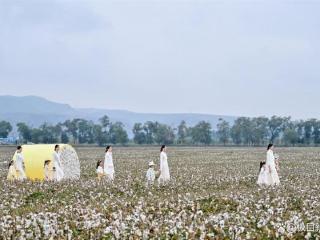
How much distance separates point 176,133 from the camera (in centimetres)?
16975

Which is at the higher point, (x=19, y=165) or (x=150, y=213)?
(x=19, y=165)

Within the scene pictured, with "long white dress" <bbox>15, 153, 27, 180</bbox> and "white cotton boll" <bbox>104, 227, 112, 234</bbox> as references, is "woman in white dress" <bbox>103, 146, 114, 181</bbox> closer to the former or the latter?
"long white dress" <bbox>15, 153, 27, 180</bbox>

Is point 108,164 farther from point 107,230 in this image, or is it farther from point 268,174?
point 107,230

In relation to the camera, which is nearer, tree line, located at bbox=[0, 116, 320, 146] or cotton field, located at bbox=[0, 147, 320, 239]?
cotton field, located at bbox=[0, 147, 320, 239]

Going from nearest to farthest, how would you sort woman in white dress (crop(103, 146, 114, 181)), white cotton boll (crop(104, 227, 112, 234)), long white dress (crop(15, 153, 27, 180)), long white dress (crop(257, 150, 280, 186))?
white cotton boll (crop(104, 227, 112, 234)) < long white dress (crop(257, 150, 280, 186)) < long white dress (crop(15, 153, 27, 180)) < woman in white dress (crop(103, 146, 114, 181))

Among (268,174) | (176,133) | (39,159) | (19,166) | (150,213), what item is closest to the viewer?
(150,213)

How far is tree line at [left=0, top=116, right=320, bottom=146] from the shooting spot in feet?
474

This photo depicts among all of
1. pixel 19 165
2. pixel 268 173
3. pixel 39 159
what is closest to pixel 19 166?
pixel 19 165

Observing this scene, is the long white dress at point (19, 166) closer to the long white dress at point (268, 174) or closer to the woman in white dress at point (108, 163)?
the woman in white dress at point (108, 163)

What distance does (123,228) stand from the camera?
1104 cm

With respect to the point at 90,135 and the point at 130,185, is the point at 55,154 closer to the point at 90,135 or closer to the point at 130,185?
the point at 130,185

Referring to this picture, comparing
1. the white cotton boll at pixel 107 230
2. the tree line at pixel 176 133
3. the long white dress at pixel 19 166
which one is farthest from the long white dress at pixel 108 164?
the tree line at pixel 176 133

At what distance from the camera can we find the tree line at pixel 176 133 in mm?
144625

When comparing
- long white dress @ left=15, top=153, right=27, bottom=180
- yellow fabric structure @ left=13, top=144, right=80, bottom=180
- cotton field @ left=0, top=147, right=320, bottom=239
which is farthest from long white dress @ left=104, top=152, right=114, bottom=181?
cotton field @ left=0, top=147, right=320, bottom=239
